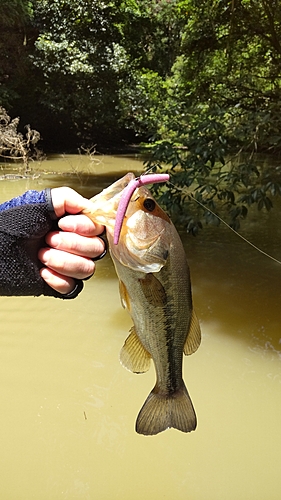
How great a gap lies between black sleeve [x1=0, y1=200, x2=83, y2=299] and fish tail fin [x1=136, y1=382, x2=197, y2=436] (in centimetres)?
46

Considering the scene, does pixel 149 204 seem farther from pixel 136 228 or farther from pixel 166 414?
pixel 166 414

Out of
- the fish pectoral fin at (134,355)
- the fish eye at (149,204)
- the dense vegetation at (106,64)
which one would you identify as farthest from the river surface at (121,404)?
the dense vegetation at (106,64)

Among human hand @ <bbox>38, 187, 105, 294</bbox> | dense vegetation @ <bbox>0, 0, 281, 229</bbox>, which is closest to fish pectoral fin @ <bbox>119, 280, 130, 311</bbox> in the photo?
human hand @ <bbox>38, 187, 105, 294</bbox>

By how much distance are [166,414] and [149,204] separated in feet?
2.31

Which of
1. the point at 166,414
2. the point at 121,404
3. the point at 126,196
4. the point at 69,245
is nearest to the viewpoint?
the point at 126,196

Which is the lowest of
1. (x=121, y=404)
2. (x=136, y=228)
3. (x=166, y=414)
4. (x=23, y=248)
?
(x=121, y=404)

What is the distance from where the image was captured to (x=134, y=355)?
1.47 m

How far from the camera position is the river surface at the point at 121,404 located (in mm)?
2452

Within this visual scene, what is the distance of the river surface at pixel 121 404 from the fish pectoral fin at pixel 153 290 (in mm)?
1539

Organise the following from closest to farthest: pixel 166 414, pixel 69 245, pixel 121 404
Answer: pixel 69 245, pixel 166 414, pixel 121 404

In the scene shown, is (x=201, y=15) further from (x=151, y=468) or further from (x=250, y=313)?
(x=151, y=468)

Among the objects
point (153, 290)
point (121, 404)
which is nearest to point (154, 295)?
point (153, 290)

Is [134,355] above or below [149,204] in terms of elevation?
below

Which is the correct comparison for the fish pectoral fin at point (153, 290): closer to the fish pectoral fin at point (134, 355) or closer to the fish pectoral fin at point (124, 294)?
the fish pectoral fin at point (124, 294)
